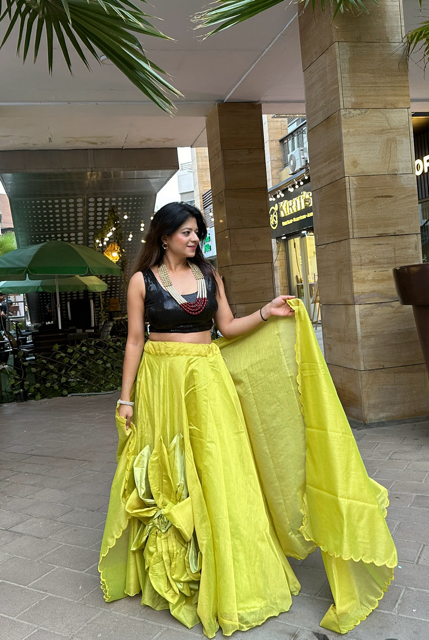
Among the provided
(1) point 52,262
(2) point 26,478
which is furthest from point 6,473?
(1) point 52,262

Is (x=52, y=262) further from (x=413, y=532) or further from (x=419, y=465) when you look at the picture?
(x=413, y=532)

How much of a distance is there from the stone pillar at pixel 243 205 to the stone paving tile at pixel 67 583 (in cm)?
648

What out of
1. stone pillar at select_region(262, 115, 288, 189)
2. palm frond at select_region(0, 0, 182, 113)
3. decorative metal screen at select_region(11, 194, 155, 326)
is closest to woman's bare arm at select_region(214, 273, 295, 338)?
palm frond at select_region(0, 0, 182, 113)

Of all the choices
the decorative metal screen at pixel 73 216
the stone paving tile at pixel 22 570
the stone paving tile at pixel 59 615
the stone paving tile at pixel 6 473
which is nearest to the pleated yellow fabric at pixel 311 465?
the stone paving tile at pixel 59 615

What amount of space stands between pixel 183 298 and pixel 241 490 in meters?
0.83

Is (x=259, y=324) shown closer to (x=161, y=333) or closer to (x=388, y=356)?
(x=161, y=333)

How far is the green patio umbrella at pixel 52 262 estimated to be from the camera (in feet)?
27.2

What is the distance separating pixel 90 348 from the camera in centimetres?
866

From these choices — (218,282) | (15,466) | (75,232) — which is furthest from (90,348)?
(75,232)

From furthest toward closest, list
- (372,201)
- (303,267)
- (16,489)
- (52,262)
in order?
(303,267), (52,262), (372,201), (16,489)

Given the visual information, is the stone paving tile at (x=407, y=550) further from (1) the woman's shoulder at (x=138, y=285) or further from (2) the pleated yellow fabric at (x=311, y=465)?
(1) the woman's shoulder at (x=138, y=285)

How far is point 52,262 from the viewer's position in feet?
27.7

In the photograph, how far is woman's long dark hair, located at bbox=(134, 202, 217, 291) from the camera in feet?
8.10

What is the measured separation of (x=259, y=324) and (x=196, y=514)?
82 cm
